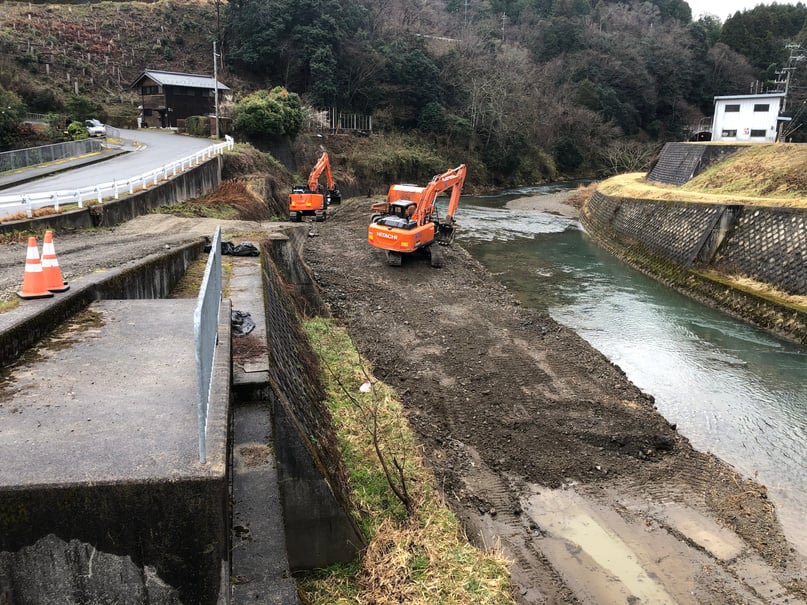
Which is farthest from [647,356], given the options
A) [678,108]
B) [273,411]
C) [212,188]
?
[678,108]

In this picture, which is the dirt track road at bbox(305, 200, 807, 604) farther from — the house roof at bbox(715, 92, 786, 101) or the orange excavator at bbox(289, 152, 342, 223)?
the house roof at bbox(715, 92, 786, 101)

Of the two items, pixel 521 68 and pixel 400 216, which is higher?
pixel 521 68

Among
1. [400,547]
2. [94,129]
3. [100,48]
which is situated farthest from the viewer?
[100,48]

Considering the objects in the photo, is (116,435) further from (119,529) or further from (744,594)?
(744,594)

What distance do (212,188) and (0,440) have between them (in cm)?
2220

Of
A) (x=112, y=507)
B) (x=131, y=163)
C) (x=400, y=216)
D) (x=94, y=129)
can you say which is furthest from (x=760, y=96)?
(x=112, y=507)

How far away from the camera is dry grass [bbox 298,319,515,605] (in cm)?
545

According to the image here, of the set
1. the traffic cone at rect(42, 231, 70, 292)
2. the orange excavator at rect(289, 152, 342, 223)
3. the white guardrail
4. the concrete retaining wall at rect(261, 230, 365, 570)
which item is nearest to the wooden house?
→ the orange excavator at rect(289, 152, 342, 223)

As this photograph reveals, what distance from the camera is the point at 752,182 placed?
24469mm

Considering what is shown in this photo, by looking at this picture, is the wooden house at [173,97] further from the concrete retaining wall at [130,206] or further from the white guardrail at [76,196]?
the white guardrail at [76,196]

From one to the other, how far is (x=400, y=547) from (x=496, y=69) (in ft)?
198

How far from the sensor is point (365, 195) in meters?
43.2

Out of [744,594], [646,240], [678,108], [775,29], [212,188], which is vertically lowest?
[744,594]

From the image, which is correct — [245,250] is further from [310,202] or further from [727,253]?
[727,253]
